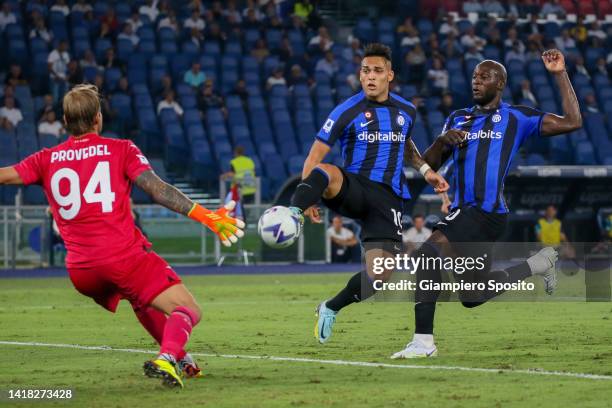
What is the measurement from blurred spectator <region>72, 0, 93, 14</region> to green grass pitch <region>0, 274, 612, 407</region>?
1281cm

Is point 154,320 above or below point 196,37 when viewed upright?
below

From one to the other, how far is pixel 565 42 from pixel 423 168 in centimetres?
2418

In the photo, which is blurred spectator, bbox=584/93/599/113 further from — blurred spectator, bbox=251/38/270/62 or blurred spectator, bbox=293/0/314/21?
blurred spectator, bbox=251/38/270/62

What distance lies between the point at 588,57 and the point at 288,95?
9217 mm

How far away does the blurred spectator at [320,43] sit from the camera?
3008 centimetres

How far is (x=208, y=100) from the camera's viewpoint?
88.5 feet

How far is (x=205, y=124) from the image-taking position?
88.4ft

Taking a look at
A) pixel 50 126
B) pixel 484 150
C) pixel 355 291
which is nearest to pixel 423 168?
pixel 484 150

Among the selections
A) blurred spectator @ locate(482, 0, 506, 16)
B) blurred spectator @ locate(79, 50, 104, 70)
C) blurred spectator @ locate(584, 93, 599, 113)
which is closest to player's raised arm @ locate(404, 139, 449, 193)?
blurred spectator @ locate(79, 50, 104, 70)

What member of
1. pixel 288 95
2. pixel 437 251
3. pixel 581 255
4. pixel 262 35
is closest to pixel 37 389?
pixel 437 251

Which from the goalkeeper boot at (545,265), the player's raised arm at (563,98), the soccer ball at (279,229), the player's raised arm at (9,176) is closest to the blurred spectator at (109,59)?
the goalkeeper boot at (545,265)

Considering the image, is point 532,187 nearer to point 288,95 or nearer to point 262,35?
point 288,95

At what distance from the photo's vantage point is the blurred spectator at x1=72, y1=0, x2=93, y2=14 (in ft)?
91.1

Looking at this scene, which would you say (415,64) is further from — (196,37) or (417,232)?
(417,232)
